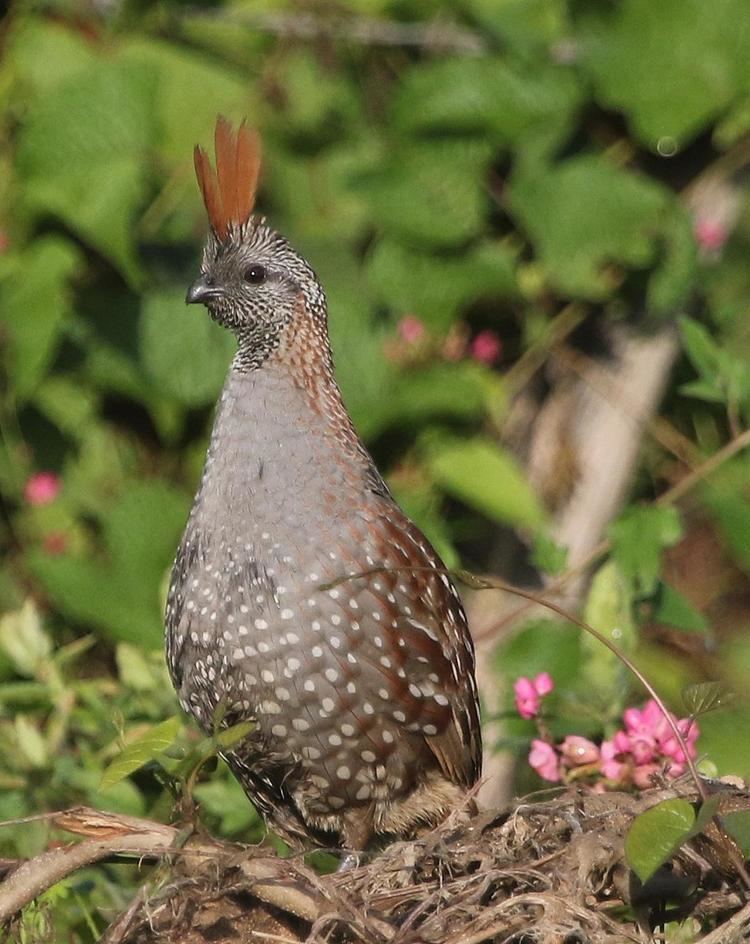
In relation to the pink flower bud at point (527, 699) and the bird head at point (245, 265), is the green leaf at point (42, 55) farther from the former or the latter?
the pink flower bud at point (527, 699)

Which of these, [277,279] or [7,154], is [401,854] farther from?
[7,154]

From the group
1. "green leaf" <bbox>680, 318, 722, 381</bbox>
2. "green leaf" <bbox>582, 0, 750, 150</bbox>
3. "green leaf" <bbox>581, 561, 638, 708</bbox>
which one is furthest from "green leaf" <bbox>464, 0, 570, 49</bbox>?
"green leaf" <bbox>581, 561, 638, 708</bbox>

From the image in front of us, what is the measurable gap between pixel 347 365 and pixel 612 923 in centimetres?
328

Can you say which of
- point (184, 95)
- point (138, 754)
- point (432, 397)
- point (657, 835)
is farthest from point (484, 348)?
point (657, 835)

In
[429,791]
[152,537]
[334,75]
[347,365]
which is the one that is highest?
[334,75]

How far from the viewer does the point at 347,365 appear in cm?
611

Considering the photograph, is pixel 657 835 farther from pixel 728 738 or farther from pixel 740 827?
pixel 728 738

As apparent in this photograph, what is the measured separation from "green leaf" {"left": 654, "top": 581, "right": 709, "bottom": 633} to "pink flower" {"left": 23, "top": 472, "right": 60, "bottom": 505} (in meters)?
2.67

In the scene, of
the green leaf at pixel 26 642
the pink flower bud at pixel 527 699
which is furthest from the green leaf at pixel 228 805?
the pink flower bud at pixel 527 699

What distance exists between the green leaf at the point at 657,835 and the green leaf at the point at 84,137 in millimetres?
3619

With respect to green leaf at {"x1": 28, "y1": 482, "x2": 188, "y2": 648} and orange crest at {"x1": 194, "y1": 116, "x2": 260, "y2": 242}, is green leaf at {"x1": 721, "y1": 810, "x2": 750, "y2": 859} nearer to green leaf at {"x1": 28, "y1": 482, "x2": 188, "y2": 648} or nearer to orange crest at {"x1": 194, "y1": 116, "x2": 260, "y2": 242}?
orange crest at {"x1": 194, "y1": 116, "x2": 260, "y2": 242}

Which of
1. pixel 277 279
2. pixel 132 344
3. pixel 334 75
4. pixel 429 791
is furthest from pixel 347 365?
pixel 429 791

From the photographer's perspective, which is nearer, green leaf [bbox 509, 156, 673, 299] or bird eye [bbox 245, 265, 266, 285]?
bird eye [bbox 245, 265, 266, 285]

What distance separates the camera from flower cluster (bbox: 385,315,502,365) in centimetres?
614
